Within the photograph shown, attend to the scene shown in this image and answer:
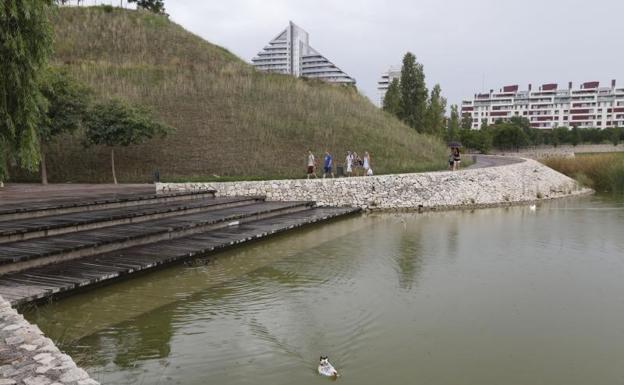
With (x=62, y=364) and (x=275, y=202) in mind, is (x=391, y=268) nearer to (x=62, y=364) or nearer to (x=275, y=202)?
(x=62, y=364)

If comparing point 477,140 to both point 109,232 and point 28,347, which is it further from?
point 28,347

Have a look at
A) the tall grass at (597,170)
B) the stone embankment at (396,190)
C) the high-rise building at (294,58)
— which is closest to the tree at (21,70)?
the stone embankment at (396,190)

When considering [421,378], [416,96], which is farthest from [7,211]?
[416,96]

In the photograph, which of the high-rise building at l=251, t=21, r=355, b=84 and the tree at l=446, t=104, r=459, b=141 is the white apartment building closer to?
the high-rise building at l=251, t=21, r=355, b=84

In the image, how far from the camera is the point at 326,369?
6113 millimetres

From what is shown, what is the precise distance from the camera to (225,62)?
42188 millimetres

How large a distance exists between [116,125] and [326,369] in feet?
65.1

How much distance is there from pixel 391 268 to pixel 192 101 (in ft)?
79.6

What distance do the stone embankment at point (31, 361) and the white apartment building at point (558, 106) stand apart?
406 ft

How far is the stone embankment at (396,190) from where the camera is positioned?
2214cm

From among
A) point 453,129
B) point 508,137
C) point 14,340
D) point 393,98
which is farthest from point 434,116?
point 14,340

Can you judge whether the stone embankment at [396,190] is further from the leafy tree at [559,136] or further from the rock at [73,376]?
the leafy tree at [559,136]

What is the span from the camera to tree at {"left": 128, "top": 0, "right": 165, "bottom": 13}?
52.9m

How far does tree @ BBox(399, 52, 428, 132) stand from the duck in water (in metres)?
41.4
